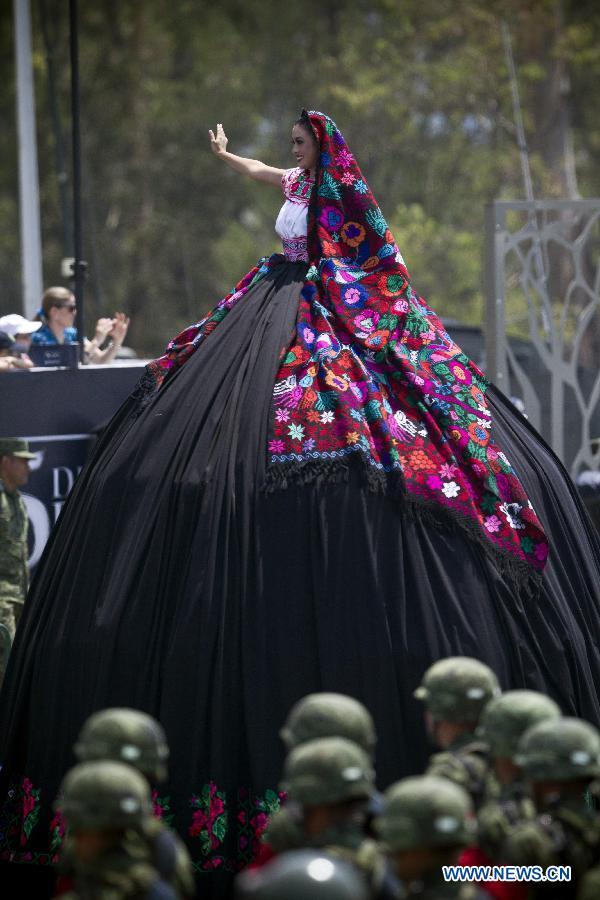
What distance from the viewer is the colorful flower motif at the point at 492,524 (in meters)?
6.28

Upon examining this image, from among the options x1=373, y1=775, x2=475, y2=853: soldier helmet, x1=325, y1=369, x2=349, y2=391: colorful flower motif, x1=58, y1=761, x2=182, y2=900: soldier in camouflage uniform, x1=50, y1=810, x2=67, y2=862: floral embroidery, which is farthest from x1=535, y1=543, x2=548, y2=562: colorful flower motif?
x1=58, y1=761, x2=182, y2=900: soldier in camouflage uniform

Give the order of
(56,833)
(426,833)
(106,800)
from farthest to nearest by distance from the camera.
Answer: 1. (56,833)
2. (106,800)
3. (426,833)

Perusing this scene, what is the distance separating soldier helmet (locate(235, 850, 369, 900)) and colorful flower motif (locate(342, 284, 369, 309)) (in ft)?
12.0

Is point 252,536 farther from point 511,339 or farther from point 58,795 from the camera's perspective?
point 511,339

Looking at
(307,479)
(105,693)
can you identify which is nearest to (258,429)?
(307,479)

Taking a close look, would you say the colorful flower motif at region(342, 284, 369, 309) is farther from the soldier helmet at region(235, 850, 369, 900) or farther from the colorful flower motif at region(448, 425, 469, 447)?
the soldier helmet at region(235, 850, 369, 900)

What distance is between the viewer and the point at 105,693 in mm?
6055

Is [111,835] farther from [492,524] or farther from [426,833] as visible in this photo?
[492,524]

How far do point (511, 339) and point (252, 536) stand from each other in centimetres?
1109

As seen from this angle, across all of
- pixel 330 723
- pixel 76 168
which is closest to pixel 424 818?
pixel 330 723

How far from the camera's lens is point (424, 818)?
375 centimetres

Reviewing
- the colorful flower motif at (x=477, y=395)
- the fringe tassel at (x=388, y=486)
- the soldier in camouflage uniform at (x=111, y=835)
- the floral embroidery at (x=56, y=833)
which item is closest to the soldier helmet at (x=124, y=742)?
the soldier in camouflage uniform at (x=111, y=835)

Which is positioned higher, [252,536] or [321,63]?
[321,63]

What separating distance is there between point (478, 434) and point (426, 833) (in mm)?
2984
